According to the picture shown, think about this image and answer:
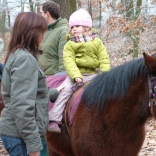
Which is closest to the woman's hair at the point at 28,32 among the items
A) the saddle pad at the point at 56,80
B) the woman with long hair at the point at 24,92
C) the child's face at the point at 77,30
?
the woman with long hair at the point at 24,92

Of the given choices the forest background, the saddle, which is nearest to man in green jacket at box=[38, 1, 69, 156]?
the saddle

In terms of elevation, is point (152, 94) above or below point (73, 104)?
A: above

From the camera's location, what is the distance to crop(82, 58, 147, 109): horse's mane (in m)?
3.45

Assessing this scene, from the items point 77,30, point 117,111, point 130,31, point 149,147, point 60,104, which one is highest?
point 77,30

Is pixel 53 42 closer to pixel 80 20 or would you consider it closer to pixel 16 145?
pixel 80 20

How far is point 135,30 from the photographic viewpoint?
36.8ft

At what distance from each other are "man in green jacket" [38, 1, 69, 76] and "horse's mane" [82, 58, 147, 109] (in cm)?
158

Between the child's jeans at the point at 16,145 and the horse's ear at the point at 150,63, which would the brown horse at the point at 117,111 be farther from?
the child's jeans at the point at 16,145

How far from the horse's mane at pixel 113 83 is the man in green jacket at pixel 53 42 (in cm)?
158

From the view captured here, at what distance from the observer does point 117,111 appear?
358 cm

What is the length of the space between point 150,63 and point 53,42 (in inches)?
99.5

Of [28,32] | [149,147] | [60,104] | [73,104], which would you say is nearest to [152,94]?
[73,104]

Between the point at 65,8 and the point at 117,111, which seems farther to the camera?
the point at 65,8

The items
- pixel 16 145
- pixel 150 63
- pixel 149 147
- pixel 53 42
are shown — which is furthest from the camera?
pixel 149 147
